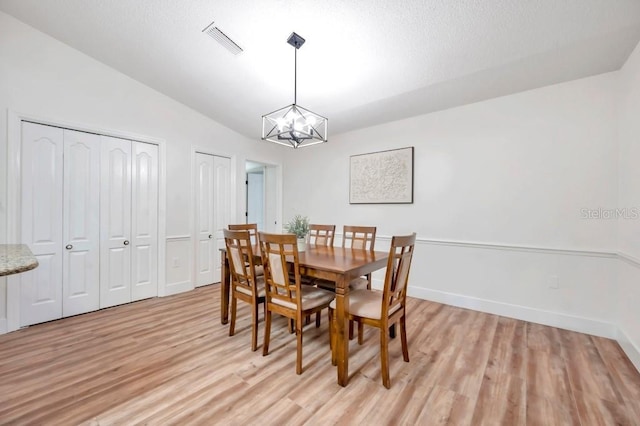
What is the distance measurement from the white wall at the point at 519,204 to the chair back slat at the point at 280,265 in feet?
7.60

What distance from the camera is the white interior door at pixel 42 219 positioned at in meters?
2.67

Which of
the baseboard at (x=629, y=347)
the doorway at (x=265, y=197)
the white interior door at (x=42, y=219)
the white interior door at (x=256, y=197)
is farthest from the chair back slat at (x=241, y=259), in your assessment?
the white interior door at (x=256, y=197)

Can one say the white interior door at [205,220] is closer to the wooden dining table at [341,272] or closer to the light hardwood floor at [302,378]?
the light hardwood floor at [302,378]

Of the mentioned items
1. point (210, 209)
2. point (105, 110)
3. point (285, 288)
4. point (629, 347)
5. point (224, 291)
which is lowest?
point (629, 347)

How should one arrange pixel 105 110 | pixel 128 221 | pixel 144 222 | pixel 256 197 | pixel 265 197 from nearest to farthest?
pixel 105 110 < pixel 128 221 < pixel 144 222 < pixel 265 197 < pixel 256 197

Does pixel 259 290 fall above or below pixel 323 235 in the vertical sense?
below

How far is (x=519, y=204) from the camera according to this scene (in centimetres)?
296

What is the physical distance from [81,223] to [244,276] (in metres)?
2.22

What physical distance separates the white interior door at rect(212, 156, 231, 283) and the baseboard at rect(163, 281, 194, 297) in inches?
17.6

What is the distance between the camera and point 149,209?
3568 millimetres

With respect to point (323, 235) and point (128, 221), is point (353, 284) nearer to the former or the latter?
point (323, 235)

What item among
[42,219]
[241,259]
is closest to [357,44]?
[241,259]

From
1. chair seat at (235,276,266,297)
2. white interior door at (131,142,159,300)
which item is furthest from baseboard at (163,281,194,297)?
chair seat at (235,276,266,297)

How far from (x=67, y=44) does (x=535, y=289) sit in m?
5.81
